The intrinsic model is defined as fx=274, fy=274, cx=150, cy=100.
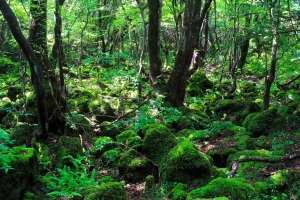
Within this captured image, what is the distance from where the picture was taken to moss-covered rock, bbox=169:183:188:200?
456 centimetres

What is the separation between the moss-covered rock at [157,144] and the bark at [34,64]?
2.71 m

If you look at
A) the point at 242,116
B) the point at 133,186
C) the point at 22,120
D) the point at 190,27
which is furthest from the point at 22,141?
the point at 242,116

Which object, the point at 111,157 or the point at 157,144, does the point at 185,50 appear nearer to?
the point at 157,144

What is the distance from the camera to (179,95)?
415 inches

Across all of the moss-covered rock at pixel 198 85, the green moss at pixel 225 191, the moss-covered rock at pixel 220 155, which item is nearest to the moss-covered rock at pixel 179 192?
the green moss at pixel 225 191

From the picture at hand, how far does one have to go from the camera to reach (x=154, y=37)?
35.0ft

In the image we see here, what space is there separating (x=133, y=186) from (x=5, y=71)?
15.1m

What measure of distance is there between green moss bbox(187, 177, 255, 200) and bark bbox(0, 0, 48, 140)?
443 cm

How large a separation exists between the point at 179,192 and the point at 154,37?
285 inches

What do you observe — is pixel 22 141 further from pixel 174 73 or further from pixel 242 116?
pixel 242 116

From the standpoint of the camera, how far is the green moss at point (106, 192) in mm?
4244

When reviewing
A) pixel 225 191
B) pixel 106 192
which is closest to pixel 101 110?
pixel 106 192

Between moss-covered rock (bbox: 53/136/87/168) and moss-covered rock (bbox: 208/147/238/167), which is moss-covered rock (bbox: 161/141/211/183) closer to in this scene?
moss-covered rock (bbox: 208/147/238/167)

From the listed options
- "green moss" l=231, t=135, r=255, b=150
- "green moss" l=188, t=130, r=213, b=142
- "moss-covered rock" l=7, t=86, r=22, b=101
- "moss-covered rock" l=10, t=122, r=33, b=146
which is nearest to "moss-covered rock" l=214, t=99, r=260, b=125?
"green moss" l=188, t=130, r=213, b=142
